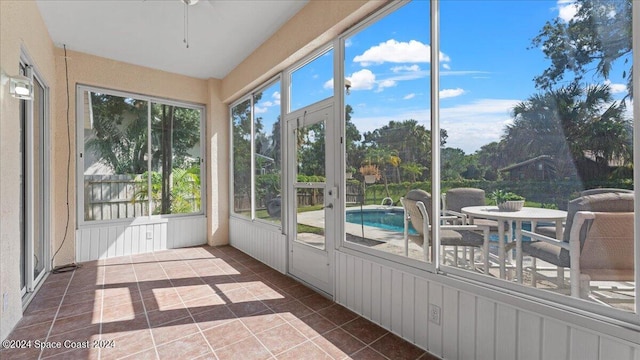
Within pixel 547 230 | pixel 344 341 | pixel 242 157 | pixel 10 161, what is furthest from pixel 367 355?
pixel 242 157

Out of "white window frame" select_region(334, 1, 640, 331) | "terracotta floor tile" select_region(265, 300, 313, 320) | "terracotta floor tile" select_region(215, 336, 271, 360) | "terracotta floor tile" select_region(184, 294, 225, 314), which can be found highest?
"white window frame" select_region(334, 1, 640, 331)

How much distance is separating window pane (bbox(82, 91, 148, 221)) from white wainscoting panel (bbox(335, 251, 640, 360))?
150 inches

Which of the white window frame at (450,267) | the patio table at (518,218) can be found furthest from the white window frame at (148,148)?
the patio table at (518,218)

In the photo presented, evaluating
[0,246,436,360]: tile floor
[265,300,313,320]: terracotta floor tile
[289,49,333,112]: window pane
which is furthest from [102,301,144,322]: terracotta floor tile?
[289,49,333,112]: window pane

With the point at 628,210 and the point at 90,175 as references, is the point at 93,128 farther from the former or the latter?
the point at 628,210

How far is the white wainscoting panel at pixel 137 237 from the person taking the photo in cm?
420

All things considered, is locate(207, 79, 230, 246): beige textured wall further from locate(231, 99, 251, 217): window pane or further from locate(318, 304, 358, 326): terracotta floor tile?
locate(318, 304, 358, 326): terracotta floor tile

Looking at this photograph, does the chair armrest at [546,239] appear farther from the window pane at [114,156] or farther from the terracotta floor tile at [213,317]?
the window pane at [114,156]

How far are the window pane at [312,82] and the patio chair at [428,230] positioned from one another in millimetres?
1405

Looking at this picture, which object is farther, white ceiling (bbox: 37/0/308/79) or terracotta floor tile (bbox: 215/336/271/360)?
white ceiling (bbox: 37/0/308/79)

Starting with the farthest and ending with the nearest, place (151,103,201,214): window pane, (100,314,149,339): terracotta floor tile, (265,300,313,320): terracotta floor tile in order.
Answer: (151,103,201,214): window pane
(265,300,313,320): terracotta floor tile
(100,314,149,339): terracotta floor tile

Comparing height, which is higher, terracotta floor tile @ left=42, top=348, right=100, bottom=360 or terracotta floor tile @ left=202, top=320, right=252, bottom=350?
terracotta floor tile @ left=42, top=348, right=100, bottom=360

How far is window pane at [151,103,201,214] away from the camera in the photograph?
482cm

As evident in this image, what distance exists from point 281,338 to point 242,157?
3216 mm
